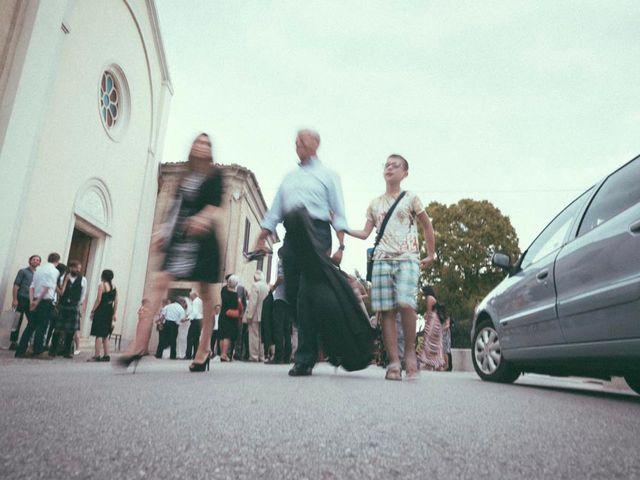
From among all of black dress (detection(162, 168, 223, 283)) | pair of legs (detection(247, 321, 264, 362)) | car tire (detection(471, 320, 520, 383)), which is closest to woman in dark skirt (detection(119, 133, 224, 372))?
black dress (detection(162, 168, 223, 283))

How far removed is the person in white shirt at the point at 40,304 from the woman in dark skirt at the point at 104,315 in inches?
29.7

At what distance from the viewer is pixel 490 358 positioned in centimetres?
481

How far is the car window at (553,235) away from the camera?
3.83 meters

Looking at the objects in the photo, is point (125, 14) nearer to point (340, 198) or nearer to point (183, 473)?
point (340, 198)

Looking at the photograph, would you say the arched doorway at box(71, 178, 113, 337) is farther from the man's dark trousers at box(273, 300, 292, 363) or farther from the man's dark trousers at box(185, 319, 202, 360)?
the man's dark trousers at box(273, 300, 292, 363)

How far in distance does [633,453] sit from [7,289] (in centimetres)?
1007

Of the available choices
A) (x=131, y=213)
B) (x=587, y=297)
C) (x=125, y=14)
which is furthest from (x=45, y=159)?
(x=587, y=297)

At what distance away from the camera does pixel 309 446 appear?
1.30 metres

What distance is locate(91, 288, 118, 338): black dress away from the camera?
7.25 meters

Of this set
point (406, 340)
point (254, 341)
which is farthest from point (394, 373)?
point (254, 341)

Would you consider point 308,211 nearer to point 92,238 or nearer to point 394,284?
point 394,284

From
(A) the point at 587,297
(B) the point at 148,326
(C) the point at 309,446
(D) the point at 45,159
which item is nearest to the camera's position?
(C) the point at 309,446

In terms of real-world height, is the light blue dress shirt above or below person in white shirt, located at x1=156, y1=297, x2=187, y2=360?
above

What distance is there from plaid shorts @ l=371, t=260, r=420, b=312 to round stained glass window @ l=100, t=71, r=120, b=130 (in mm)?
10576
